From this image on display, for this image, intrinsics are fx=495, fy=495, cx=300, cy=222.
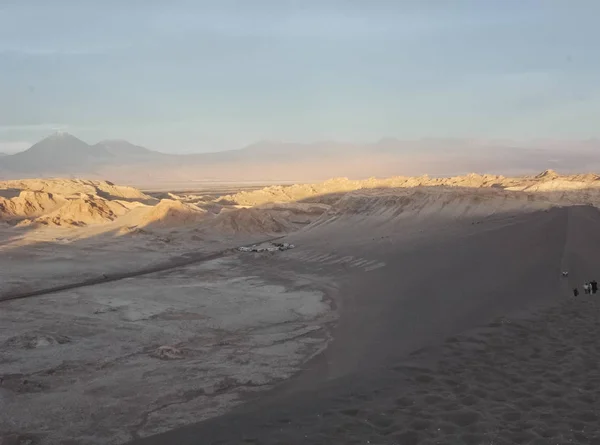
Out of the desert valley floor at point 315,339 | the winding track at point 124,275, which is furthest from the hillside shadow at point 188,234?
the desert valley floor at point 315,339

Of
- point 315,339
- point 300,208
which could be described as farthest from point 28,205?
point 315,339

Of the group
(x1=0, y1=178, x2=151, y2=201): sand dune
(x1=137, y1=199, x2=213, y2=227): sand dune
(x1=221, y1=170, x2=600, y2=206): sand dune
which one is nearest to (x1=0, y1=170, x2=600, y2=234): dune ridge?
(x1=137, y1=199, x2=213, y2=227): sand dune

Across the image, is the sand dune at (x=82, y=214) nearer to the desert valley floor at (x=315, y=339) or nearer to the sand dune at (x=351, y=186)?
the desert valley floor at (x=315, y=339)

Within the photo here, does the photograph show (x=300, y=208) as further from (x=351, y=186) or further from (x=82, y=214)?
(x=82, y=214)

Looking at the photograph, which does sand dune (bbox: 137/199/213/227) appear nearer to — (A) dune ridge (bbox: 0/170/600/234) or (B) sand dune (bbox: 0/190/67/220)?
(A) dune ridge (bbox: 0/170/600/234)

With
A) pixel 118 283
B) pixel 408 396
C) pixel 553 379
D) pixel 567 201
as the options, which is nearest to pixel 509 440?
pixel 408 396

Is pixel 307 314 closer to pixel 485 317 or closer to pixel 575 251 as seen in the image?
pixel 485 317

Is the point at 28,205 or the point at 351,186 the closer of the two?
the point at 28,205
